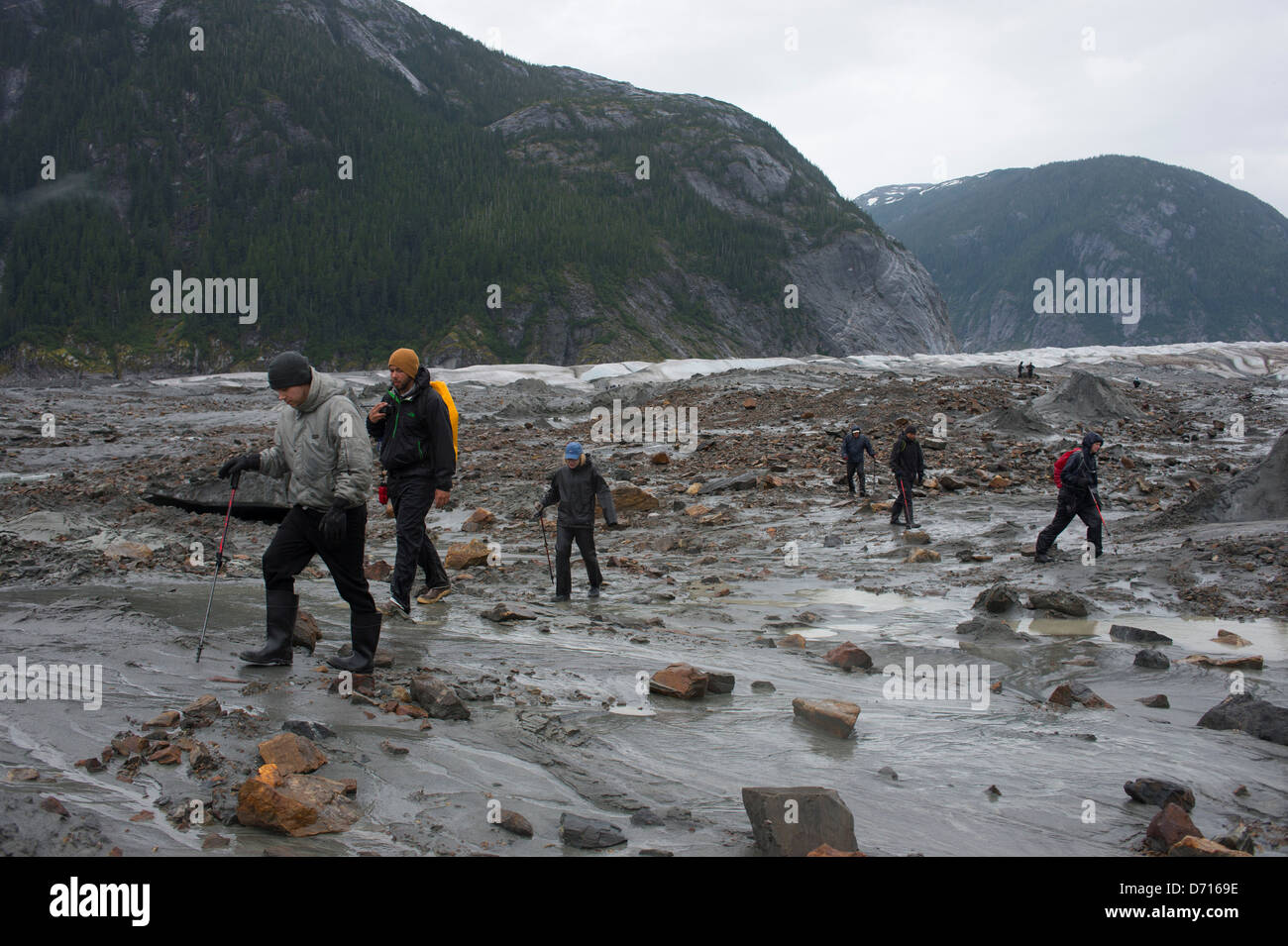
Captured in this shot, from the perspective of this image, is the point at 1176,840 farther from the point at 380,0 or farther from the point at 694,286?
the point at 380,0

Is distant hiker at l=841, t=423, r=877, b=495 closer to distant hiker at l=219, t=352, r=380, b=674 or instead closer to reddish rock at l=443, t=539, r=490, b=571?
reddish rock at l=443, t=539, r=490, b=571

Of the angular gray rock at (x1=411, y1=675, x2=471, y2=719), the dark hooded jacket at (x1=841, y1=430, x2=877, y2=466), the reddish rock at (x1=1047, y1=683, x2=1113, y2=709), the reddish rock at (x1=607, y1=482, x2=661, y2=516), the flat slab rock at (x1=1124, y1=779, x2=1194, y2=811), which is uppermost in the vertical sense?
the dark hooded jacket at (x1=841, y1=430, x2=877, y2=466)

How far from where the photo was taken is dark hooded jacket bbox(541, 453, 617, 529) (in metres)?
8.25

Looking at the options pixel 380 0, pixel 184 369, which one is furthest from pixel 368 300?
pixel 380 0

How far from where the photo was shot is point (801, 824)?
2.94 meters

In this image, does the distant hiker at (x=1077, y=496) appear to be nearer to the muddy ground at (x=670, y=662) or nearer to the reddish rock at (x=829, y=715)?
the muddy ground at (x=670, y=662)

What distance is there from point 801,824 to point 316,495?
2.88 meters
